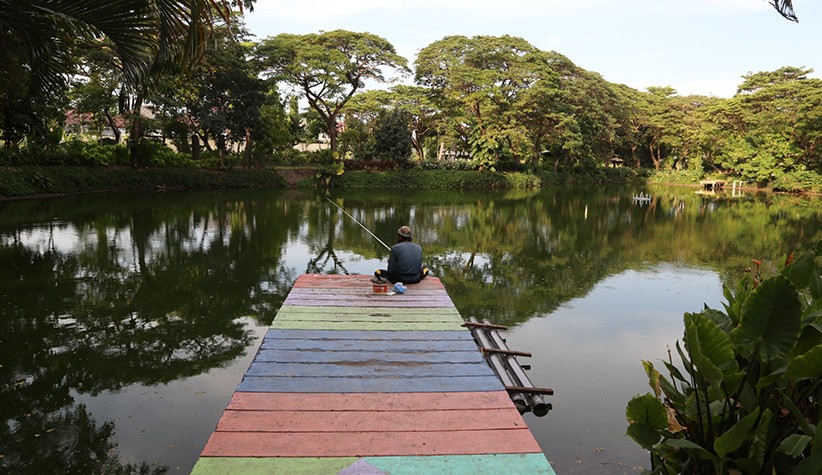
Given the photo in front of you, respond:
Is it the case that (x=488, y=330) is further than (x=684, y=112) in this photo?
No

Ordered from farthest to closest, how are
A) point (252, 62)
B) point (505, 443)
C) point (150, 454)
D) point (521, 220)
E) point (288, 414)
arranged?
point (252, 62) → point (521, 220) → point (150, 454) → point (288, 414) → point (505, 443)

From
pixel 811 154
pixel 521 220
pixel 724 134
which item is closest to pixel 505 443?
pixel 521 220

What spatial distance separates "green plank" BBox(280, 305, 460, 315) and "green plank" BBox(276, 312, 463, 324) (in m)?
0.11

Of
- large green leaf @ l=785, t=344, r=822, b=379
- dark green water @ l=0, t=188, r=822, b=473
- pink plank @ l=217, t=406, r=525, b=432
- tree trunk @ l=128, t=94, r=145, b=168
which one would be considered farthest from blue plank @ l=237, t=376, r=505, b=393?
tree trunk @ l=128, t=94, r=145, b=168

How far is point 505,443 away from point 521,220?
48.2 feet

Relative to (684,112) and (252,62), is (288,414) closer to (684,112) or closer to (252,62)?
(252,62)

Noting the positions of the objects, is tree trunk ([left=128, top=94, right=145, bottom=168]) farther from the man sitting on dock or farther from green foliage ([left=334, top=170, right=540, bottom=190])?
the man sitting on dock

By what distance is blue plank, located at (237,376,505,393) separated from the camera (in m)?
3.43

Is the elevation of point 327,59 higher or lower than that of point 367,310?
higher

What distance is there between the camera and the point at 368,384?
353cm

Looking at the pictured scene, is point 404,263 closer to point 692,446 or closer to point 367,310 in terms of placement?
point 367,310

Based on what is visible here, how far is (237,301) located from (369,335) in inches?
131

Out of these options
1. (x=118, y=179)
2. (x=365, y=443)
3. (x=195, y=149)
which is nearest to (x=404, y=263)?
(x=365, y=443)

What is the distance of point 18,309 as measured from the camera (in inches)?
257
